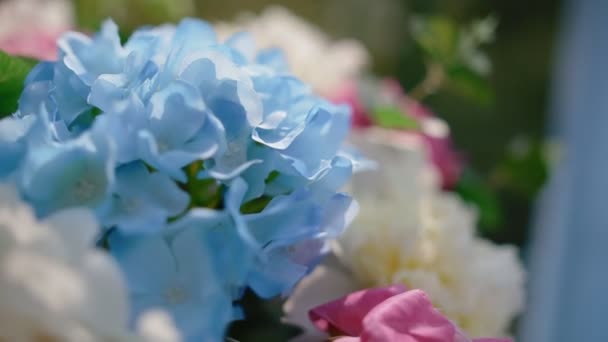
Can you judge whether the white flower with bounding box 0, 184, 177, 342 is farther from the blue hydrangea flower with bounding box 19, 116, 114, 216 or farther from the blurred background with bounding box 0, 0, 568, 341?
the blurred background with bounding box 0, 0, 568, 341

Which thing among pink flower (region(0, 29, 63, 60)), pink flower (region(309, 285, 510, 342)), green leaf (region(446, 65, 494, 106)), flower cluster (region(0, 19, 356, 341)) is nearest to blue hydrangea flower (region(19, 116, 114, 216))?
flower cluster (region(0, 19, 356, 341))

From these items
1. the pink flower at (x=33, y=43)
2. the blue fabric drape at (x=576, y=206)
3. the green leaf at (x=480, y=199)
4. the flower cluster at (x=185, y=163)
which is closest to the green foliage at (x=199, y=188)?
the flower cluster at (x=185, y=163)

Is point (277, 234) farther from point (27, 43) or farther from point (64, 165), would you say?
point (27, 43)

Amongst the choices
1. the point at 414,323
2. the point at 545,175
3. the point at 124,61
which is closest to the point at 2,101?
the point at 124,61

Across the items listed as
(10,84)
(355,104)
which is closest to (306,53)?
(355,104)

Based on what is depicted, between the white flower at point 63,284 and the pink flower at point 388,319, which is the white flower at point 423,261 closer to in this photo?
the pink flower at point 388,319
